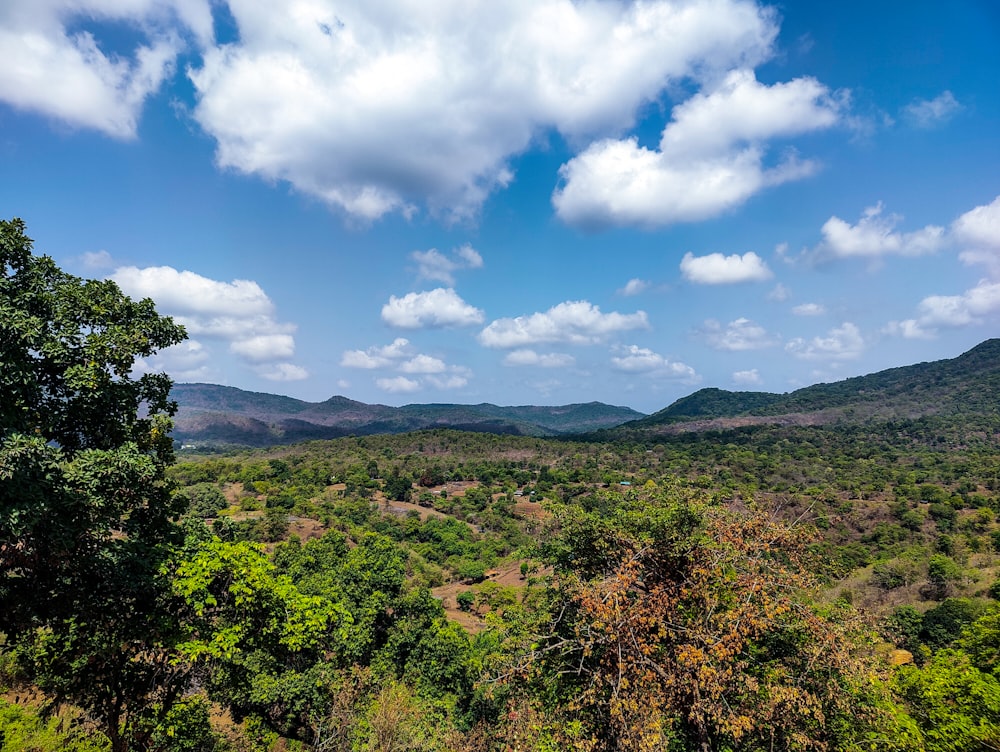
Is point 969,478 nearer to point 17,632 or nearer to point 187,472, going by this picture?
point 17,632

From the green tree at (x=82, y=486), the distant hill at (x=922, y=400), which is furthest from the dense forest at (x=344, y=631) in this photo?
the distant hill at (x=922, y=400)

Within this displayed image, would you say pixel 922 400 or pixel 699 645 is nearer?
pixel 699 645

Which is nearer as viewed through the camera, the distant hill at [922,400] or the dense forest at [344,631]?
the dense forest at [344,631]

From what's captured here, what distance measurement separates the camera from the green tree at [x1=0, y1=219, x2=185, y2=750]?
700cm

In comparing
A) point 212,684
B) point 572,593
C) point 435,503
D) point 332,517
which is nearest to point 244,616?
point 212,684

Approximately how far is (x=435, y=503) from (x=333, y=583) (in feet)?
189

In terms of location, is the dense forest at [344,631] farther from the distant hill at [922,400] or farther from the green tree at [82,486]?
the distant hill at [922,400]

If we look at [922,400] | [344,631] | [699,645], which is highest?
[922,400]

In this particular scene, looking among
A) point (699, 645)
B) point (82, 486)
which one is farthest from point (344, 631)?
point (699, 645)

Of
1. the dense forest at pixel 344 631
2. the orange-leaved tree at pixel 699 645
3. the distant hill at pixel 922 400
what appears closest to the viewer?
the orange-leaved tree at pixel 699 645

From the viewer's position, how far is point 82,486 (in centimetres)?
740

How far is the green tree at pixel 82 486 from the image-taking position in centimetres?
700

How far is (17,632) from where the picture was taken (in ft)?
25.5

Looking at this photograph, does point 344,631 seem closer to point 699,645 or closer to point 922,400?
point 699,645
